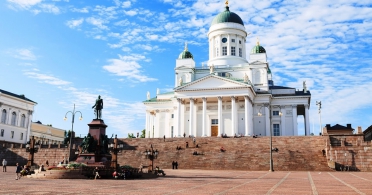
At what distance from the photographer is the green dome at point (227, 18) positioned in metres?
72.6

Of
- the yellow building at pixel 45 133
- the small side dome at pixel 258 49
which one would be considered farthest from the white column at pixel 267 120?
the yellow building at pixel 45 133

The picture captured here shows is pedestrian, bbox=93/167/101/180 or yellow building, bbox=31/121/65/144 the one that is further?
yellow building, bbox=31/121/65/144

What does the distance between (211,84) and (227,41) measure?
1554 cm

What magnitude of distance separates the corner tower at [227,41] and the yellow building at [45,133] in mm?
48311

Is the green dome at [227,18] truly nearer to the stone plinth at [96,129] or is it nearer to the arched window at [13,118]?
the arched window at [13,118]

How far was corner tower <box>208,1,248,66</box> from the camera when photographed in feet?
230

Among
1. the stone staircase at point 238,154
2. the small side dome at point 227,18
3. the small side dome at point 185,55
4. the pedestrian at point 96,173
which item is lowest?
the pedestrian at point 96,173

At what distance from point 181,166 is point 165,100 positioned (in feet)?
92.1

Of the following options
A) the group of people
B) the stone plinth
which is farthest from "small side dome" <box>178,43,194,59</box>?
the stone plinth

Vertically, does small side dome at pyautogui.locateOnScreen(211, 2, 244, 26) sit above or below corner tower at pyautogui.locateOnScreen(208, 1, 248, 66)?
above

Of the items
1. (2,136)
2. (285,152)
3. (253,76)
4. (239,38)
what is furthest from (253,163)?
(2,136)

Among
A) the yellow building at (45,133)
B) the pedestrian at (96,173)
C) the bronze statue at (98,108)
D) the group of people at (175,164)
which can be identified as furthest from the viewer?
the yellow building at (45,133)

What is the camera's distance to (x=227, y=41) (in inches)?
2808

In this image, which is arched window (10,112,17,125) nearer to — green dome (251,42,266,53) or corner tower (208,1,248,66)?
corner tower (208,1,248,66)
